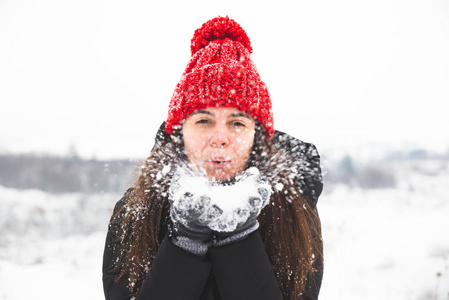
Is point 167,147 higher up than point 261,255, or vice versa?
point 167,147

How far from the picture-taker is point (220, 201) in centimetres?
118

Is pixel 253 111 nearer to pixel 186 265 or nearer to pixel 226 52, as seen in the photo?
pixel 226 52

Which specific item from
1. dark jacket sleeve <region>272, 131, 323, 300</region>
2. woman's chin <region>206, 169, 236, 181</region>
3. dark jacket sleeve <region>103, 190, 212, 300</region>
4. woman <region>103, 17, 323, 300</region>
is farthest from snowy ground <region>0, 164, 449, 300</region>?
dark jacket sleeve <region>272, 131, 323, 300</region>

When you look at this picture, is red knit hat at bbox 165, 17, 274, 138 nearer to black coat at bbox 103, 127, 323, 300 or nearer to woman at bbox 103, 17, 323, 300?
Result: woman at bbox 103, 17, 323, 300

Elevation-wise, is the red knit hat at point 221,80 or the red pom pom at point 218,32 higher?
the red pom pom at point 218,32

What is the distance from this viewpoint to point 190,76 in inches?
60.9

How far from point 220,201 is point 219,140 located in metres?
0.27

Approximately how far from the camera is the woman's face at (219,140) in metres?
1.30

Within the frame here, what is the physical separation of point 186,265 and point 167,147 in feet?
2.14
